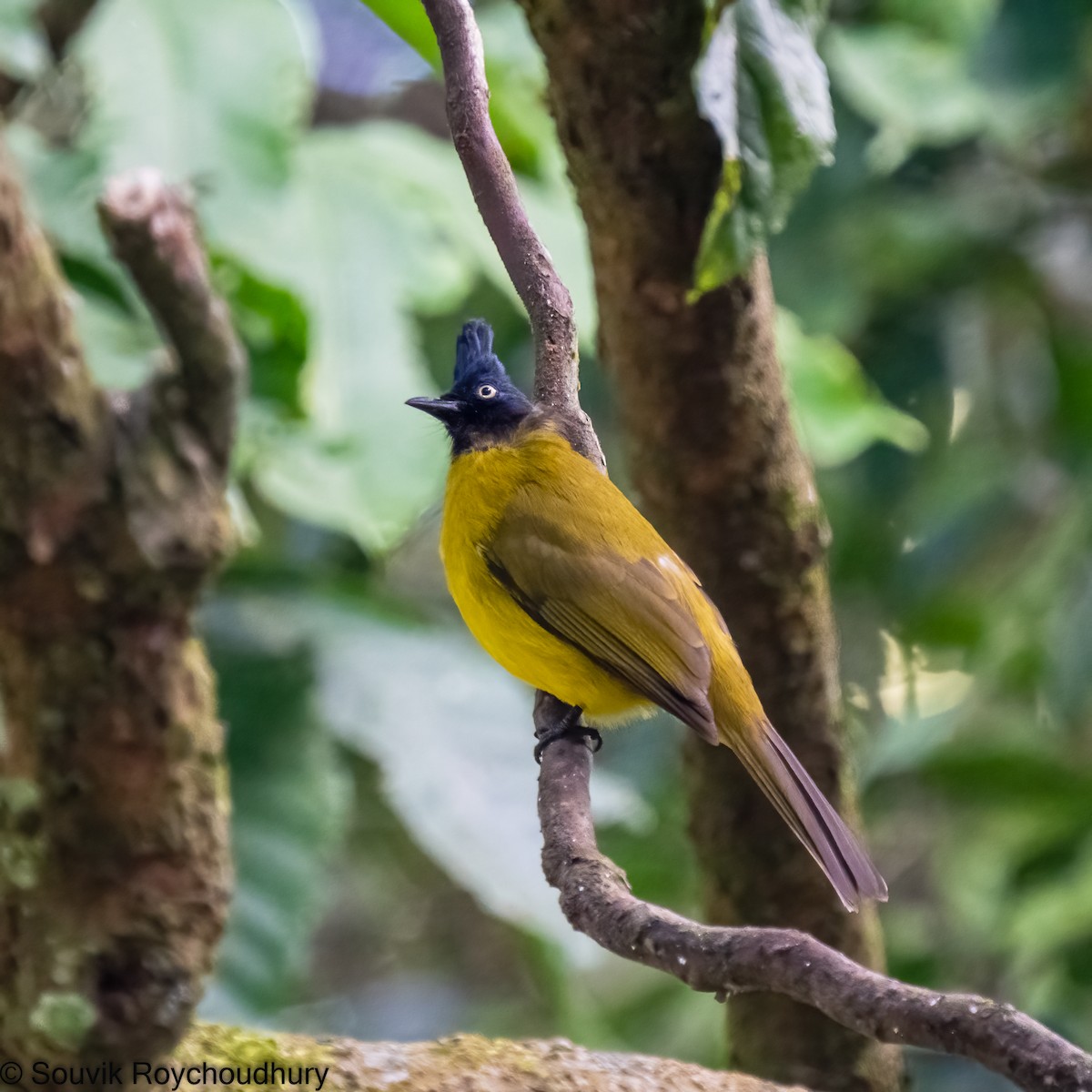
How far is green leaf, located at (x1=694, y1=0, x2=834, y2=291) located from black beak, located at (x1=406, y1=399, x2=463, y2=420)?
866 millimetres

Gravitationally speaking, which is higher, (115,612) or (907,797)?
(907,797)

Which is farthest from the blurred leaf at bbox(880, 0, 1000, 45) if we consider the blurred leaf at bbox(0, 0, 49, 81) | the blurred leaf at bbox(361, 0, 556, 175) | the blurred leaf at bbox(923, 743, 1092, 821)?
the blurred leaf at bbox(0, 0, 49, 81)

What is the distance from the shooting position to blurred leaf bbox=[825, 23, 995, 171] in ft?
11.3

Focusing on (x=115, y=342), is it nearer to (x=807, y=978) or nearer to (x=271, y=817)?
(x=271, y=817)

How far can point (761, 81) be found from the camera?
6.57 feet

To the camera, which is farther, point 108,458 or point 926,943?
point 926,943

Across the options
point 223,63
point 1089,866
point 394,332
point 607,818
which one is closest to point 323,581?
point 394,332

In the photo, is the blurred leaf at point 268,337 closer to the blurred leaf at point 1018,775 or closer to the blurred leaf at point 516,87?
the blurred leaf at point 516,87

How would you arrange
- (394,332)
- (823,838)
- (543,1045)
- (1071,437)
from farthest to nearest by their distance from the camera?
(1071,437)
(394,332)
(823,838)
(543,1045)

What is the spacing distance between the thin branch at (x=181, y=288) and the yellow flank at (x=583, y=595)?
2.62ft

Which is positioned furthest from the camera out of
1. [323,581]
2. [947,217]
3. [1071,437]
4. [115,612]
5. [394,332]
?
[947,217]

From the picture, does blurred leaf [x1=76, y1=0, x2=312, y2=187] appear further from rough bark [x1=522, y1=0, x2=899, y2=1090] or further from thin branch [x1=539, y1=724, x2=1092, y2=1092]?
thin branch [x1=539, y1=724, x2=1092, y2=1092]

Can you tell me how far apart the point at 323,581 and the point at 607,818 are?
825 mm

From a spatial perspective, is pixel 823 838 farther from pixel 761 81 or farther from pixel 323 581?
pixel 323 581
